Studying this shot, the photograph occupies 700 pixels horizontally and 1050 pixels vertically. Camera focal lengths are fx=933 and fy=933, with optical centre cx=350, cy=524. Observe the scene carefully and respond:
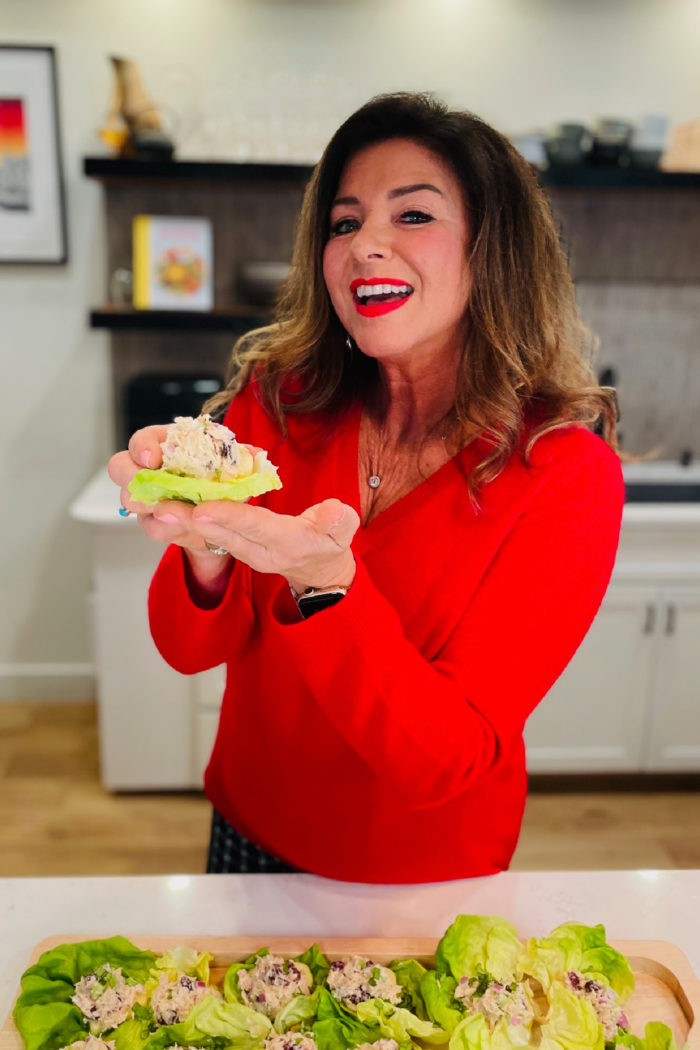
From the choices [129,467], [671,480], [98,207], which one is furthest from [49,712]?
[129,467]

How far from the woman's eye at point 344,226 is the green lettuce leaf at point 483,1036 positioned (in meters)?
0.85

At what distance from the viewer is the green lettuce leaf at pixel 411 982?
0.89m

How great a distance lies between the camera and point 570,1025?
0.84 metres

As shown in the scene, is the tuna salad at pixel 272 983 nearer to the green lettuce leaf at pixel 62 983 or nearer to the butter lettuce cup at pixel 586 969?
the green lettuce leaf at pixel 62 983

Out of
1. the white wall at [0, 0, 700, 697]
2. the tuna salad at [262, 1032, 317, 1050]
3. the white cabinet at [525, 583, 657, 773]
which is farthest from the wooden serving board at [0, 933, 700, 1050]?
the white wall at [0, 0, 700, 697]

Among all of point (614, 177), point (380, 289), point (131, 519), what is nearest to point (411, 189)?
point (380, 289)

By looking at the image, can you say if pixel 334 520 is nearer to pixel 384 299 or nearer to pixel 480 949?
pixel 384 299

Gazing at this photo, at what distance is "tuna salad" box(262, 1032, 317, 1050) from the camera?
2.65 feet

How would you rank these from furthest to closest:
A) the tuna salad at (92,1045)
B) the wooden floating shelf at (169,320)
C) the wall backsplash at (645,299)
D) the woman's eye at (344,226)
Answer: the wall backsplash at (645,299) → the wooden floating shelf at (169,320) → the woman's eye at (344,226) → the tuna salad at (92,1045)

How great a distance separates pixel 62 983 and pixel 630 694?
7.01 feet

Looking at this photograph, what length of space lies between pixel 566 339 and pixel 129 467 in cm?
58

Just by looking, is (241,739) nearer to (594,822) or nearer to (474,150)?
(474,150)

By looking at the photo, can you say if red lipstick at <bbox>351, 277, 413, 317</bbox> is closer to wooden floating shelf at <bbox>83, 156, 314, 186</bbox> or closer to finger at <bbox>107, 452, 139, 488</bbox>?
finger at <bbox>107, 452, 139, 488</bbox>

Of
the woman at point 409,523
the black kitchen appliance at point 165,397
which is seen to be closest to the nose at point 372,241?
the woman at point 409,523
